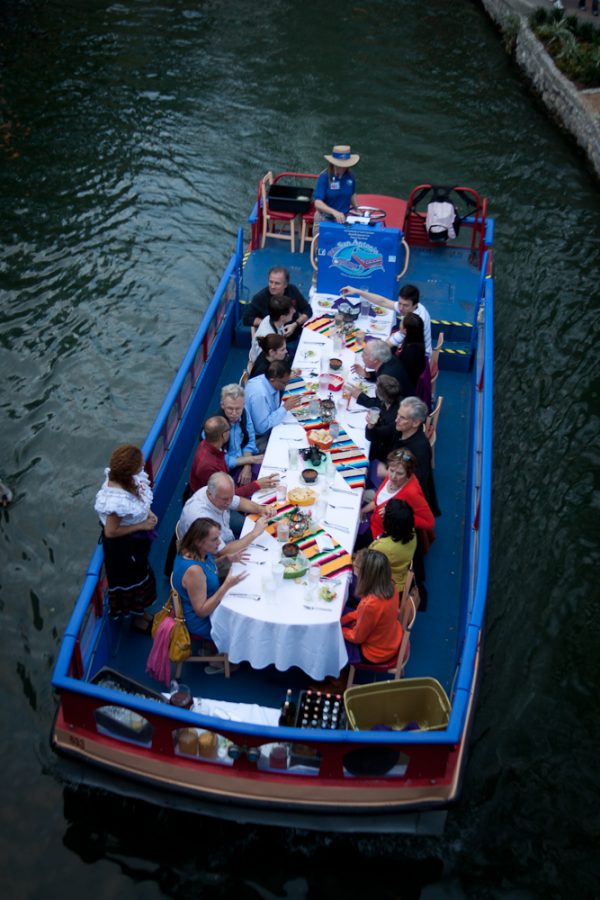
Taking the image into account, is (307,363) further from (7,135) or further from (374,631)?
(7,135)

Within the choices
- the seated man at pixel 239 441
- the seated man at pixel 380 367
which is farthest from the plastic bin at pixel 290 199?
the seated man at pixel 239 441

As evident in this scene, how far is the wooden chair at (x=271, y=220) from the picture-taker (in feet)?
44.4

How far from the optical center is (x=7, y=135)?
18516 millimetres

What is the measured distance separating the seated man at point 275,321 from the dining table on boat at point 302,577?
1374mm

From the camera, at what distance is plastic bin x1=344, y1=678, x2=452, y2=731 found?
6809mm

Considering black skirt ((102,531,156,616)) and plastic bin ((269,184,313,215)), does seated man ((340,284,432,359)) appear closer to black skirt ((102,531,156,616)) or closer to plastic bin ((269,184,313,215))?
plastic bin ((269,184,313,215))

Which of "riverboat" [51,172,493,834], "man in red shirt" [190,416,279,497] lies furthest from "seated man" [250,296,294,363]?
"man in red shirt" [190,416,279,497]

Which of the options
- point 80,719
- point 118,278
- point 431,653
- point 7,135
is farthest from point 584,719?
point 7,135

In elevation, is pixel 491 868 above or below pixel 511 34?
below

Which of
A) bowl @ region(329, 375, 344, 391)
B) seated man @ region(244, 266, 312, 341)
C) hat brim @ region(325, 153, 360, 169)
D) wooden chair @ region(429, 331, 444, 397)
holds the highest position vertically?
hat brim @ region(325, 153, 360, 169)

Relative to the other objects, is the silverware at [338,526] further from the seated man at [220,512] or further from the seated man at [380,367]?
the seated man at [380,367]

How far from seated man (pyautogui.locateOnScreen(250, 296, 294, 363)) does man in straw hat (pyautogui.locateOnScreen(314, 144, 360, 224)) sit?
Answer: 270cm

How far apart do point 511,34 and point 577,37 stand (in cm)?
189

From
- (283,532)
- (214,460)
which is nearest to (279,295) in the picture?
(214,460)
